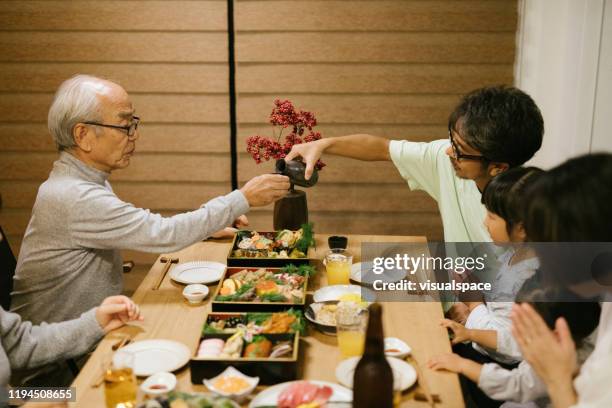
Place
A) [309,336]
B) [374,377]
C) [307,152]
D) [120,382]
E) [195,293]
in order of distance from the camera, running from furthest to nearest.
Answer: [307,152] → [195,293] → [309,336] → [120,382] → [374,377]

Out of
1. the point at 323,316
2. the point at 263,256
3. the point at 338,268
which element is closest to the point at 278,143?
the point at 263,256

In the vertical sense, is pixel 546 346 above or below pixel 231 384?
above

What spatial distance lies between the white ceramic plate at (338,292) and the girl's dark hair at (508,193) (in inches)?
17.9

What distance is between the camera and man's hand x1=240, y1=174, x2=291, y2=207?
7.43 feet

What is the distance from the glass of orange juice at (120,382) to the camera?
1.46 m

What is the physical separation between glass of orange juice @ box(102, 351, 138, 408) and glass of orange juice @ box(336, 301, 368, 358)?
1.68ft

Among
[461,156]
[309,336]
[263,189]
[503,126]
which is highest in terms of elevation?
[503,126]

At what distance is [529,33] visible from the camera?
3318mm

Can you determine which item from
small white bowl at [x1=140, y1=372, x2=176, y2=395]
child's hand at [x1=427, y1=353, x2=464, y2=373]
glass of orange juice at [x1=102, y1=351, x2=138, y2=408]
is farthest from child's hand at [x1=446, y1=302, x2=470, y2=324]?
glass of orange juice at [x1=102, y1=351, x2=138, y2=408]

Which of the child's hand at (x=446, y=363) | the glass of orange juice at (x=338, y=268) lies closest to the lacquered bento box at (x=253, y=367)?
the child's hand at (x=446, y=363)

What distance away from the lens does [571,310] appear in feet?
5.42

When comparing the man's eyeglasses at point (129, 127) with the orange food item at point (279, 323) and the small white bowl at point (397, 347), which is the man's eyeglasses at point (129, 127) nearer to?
the orange food item at point (279, 323)

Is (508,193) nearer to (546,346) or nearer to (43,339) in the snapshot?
(546,346)

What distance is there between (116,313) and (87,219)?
1.21 ft
